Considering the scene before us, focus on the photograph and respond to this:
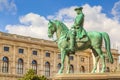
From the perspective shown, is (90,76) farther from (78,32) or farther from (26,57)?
(26,57)

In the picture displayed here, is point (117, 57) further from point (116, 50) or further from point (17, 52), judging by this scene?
point (17, 52)

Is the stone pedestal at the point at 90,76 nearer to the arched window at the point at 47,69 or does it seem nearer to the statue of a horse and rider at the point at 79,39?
the statue of a horse and rider at the point at 79,39

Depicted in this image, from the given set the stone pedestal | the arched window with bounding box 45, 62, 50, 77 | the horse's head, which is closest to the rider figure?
the horse's head

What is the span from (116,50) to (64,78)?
71179mm

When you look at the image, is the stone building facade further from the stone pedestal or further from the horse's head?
the stone pedestal

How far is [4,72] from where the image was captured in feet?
231

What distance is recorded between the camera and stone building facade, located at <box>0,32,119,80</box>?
71125mm

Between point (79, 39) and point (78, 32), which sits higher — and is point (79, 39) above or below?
below

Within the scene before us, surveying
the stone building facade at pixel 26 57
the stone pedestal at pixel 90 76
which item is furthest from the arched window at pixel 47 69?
the stone pedestal at pixel 90 76

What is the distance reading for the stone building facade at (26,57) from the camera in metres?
71.1

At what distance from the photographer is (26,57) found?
245 feet

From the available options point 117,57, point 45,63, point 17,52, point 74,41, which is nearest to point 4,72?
point 17,52

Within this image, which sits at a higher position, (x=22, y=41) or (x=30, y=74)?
(x=22, y=41)

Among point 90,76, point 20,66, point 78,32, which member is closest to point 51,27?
point 78,32
